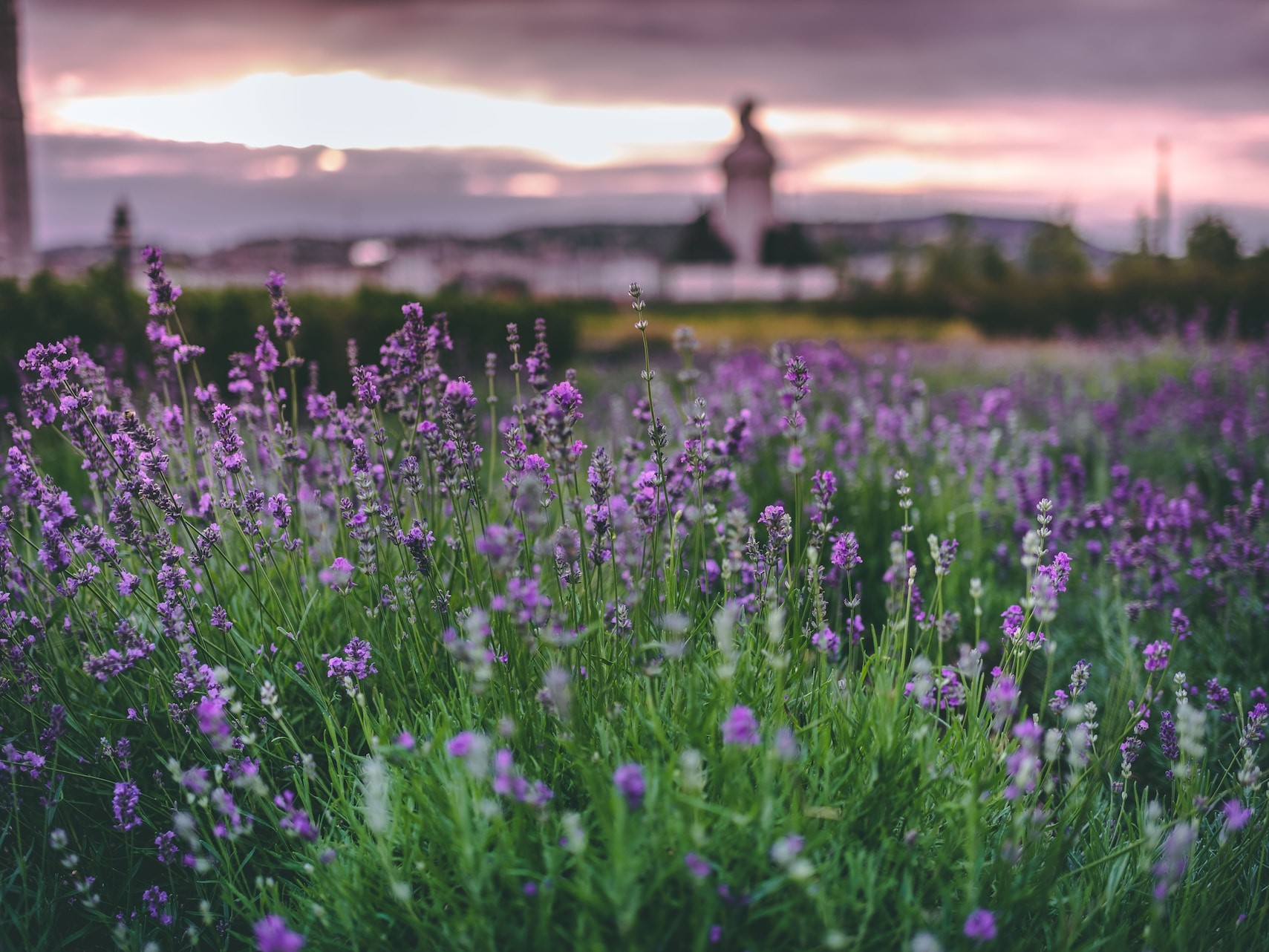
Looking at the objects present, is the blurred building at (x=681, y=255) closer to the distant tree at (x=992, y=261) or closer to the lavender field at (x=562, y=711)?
the distant tree at (x=992, y=261)

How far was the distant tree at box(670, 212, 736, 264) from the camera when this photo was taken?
169 feet

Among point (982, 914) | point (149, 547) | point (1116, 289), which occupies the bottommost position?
point (982, 914)

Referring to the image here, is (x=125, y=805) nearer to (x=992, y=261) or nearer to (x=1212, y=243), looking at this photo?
(x=1212, y=243)

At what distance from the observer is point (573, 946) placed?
1.90 metres

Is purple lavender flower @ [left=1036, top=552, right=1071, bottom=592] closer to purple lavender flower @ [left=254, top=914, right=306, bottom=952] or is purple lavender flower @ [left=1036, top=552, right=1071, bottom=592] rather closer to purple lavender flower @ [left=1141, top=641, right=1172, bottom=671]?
purple lavender flower @ [left=1141, top=641, right=1172, bottom=671]

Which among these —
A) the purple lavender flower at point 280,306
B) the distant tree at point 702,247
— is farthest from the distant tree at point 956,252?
the purple lavender flower at point 280,306

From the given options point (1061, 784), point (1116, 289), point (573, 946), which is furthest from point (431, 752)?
point (1116, 289)


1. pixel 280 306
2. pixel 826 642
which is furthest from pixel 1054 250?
pixel 826 642

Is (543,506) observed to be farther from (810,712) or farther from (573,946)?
(573,946)

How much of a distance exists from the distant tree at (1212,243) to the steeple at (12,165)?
30.2 m

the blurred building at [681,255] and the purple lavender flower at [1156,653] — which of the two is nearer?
the purple lavender flower at [1156,653]

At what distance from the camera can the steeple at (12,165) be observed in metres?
22.2

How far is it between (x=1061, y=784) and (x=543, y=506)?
7.31 feet

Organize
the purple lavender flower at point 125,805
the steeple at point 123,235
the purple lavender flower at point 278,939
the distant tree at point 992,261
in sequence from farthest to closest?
1. the distant tree at point 992,261
2. the steeple at point 123,235
3. the purple lavender flower at point 125,805
4. the purple lavender flower at point 278,939
